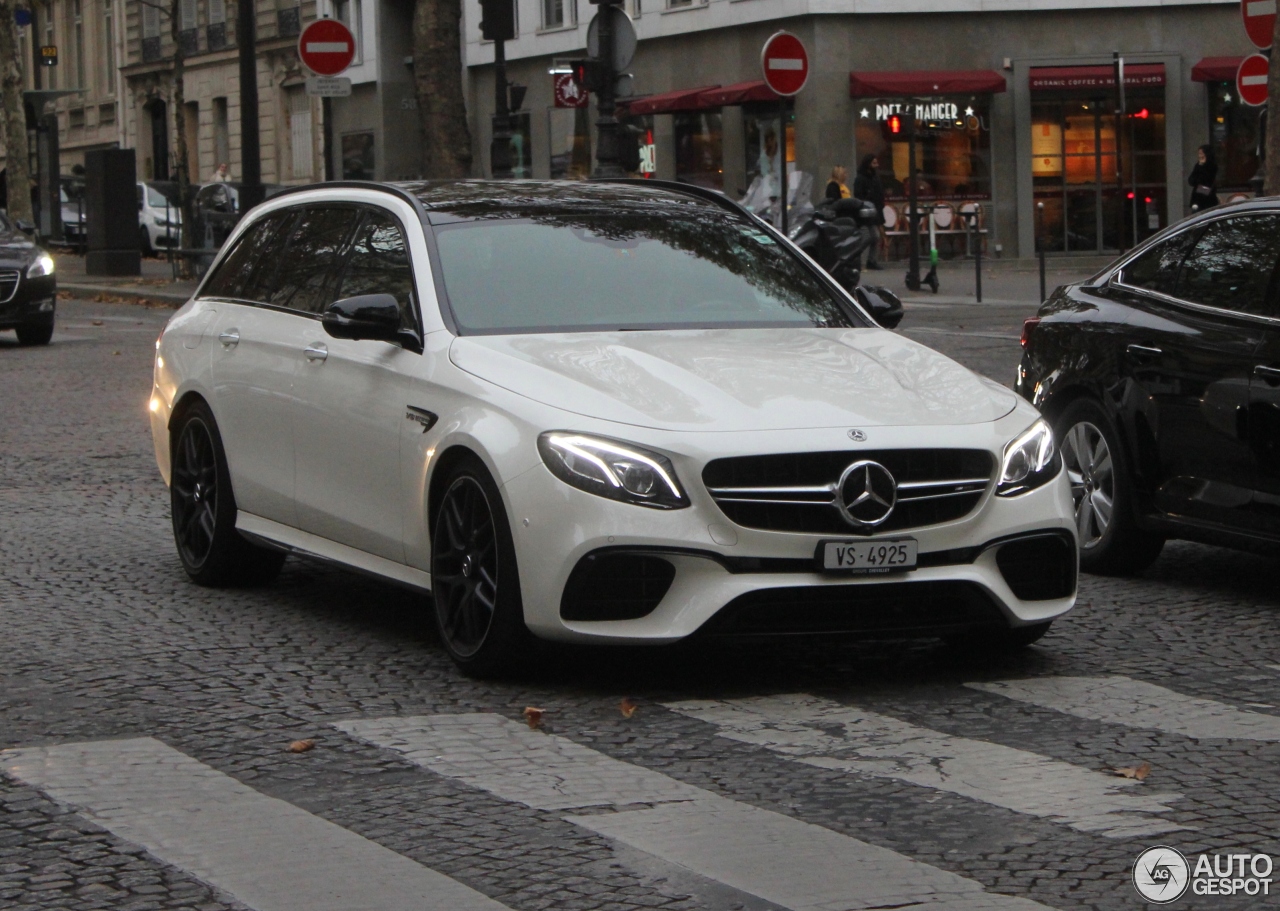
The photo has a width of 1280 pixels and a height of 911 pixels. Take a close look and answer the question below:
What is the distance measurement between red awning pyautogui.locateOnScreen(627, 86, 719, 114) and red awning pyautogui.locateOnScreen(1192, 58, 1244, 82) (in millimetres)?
8743

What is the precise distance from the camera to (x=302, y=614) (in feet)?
26.0

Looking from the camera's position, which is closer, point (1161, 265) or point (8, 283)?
point (1161, 265)

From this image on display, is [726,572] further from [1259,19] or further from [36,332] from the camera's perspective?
[36,332]

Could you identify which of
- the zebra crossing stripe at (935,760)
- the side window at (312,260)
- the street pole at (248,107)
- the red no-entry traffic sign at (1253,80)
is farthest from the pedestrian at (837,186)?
the zebra crossing stripe at (935,760)

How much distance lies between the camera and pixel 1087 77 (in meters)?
40.3

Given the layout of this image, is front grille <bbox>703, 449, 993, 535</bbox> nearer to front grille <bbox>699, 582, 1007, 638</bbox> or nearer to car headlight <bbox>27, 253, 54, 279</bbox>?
front grille <bbox>699, 582, 1007, 638</bbox>

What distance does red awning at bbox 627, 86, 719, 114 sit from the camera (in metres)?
42.2

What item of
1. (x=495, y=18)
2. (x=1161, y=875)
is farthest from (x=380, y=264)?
(x=495, y=18)

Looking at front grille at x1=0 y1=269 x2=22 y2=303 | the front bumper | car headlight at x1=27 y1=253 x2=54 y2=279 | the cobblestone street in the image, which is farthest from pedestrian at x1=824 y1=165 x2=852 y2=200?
the front bumper

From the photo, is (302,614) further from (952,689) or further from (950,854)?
(950,854)

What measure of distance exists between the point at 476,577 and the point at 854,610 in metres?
1.10

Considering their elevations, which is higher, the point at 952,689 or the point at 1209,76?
the point at 1209,76

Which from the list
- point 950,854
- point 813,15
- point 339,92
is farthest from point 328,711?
point 813,15

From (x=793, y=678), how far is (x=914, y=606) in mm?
471
